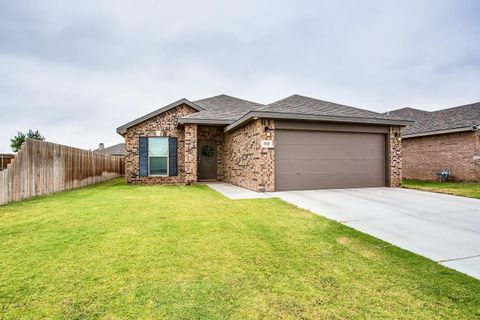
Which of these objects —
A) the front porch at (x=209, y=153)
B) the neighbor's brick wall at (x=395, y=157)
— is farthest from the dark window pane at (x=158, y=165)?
the neighbor's brick wall at (x=395, y=157)

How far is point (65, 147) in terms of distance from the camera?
991 centimetres

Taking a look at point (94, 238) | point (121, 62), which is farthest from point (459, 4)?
point (121, 62)

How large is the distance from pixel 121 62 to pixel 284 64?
10.1 meters

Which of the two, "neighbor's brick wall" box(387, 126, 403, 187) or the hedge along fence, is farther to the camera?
"neighbor's brick wall" box(387, 126, 403, 187)

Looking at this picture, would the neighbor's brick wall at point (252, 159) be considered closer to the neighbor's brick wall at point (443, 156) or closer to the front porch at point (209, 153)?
the front porch at point (209, 153)

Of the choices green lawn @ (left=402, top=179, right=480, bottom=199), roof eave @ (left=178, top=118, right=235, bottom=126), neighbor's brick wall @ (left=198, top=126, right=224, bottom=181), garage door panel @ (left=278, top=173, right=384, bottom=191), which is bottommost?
green lawn @ (left=402, top=179, right=480, bottom=199)

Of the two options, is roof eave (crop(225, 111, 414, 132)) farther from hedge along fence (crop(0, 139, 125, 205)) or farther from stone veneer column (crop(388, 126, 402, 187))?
hedge along fence (crop(0, 139, 125, 205))

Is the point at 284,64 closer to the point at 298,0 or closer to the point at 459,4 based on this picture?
the point at 298,0

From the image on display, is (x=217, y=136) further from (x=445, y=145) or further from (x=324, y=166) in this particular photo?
(x=445, y=145)

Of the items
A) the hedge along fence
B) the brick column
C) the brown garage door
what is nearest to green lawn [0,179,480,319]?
the hedge along fence

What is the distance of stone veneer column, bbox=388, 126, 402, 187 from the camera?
1041 centimetres

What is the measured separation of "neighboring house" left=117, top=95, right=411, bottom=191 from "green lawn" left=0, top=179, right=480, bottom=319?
487 cm

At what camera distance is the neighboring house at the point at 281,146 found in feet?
30.1

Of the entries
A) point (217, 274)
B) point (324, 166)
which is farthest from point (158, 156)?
point (217, 274)
